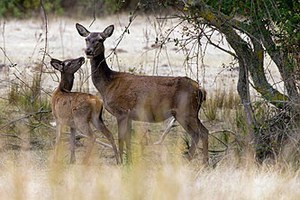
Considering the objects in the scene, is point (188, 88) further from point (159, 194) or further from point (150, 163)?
point (159, 194)

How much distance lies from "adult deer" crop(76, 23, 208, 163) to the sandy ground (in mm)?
4201

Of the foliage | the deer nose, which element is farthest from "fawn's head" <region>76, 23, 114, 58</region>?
the foliage

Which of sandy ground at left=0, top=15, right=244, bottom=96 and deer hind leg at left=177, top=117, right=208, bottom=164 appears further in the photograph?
sandy ground at left=0, top=15, right=244, bottom=96

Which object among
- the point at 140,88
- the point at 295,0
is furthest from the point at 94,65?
the point at 295,0

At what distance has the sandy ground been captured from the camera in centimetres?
1808

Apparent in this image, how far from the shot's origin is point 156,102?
39.9 ft

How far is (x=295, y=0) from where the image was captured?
1122cm

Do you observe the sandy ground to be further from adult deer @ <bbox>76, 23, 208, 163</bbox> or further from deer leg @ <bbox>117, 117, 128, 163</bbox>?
deer leg @ <bbox>117, 117, 128, 163</bbox>

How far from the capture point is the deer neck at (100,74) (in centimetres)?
1267

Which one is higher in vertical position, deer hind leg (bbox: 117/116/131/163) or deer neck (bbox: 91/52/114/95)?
deer neck (bbox: 91/52/114/95)

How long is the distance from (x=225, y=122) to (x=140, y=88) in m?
3.04

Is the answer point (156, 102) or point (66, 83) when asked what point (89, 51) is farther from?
point (156, 102)

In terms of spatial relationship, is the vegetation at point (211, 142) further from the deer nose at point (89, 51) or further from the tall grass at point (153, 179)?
the deer nose at point (89, 51)

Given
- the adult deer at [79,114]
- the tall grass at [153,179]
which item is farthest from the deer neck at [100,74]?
the tall grass at [153,179]
